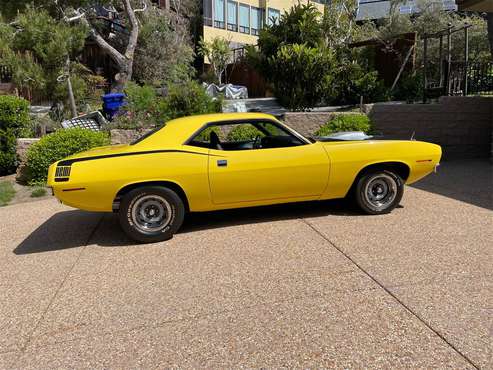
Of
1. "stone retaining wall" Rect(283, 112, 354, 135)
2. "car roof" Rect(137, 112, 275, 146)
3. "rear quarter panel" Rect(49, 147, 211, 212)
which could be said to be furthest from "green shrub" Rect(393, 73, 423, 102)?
"rear quarter panel" Rect(49, 147, 211, 212)

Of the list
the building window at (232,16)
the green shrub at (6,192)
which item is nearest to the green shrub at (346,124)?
the green shrub at (6,192)

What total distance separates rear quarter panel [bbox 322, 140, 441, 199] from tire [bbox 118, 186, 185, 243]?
1.84 metres

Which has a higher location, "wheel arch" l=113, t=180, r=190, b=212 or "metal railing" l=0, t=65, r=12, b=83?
"metal railing" l=0, t=65, r=12, b=83

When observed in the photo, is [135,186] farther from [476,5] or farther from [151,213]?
[476,5]

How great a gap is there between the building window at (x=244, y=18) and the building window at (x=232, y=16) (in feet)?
2.29

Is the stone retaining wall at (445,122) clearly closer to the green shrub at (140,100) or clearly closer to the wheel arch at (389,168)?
the wheel arch at (389,168)

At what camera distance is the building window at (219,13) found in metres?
26.4

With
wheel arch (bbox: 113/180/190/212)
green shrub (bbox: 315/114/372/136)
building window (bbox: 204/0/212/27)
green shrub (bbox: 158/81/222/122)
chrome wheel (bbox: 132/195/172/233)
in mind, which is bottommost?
chrome wheel (bbox: 132/195/172/233)

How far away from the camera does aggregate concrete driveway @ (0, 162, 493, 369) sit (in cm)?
294

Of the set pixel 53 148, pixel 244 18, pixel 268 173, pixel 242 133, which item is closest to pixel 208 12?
pixel 244 18

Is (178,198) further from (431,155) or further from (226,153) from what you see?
(431,155)

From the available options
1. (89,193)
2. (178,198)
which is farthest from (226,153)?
(89,193)

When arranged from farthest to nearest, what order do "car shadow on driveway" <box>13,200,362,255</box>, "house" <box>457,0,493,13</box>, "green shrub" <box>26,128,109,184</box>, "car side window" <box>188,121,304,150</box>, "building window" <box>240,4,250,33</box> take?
1. "building window" <box>240,4,250,33</box>
2. "house" <box>457,0,493,13</box>
3. "green shrub" <box>26,128,109,184</box>
4. "car side window" <box>188,121,304,150</box>
5. "car shadow on driveway" <box>13,200,362,255</box>

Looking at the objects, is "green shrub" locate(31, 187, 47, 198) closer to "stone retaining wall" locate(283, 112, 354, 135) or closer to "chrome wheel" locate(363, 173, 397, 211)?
"stone retaining wall" locate(283, 112, 354, 135)
